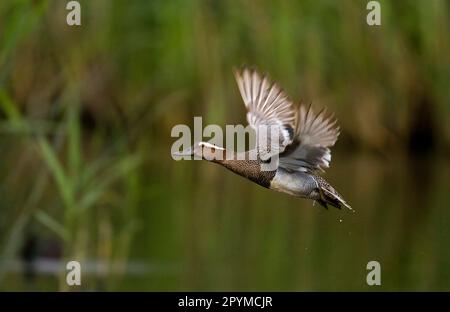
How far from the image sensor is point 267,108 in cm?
378

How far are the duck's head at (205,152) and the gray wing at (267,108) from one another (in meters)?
0.11

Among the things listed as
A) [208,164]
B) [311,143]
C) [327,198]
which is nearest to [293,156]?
[311,143]

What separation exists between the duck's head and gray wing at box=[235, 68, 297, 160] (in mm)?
111

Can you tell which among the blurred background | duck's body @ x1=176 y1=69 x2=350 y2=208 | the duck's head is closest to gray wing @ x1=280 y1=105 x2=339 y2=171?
duck's body @ x1=176 y1=69 x2=350 y2=208

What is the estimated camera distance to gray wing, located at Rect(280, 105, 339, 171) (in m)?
3.57

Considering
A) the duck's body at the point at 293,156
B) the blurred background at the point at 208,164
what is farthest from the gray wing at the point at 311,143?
the blurred background at the point at 208,164

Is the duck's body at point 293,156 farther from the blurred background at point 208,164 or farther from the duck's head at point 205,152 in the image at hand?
the blurred background at point 208,164

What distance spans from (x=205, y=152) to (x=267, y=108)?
0.95ft

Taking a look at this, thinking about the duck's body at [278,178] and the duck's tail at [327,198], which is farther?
the duck's tail at [327,198]

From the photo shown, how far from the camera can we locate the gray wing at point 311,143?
3.57m

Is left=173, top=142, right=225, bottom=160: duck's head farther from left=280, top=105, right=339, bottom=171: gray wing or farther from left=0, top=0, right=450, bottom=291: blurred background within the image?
left=0, top=0, right=450, bottom=291: blurred background

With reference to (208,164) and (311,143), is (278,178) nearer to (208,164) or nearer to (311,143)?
(311,143)

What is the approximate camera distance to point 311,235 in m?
10.1
